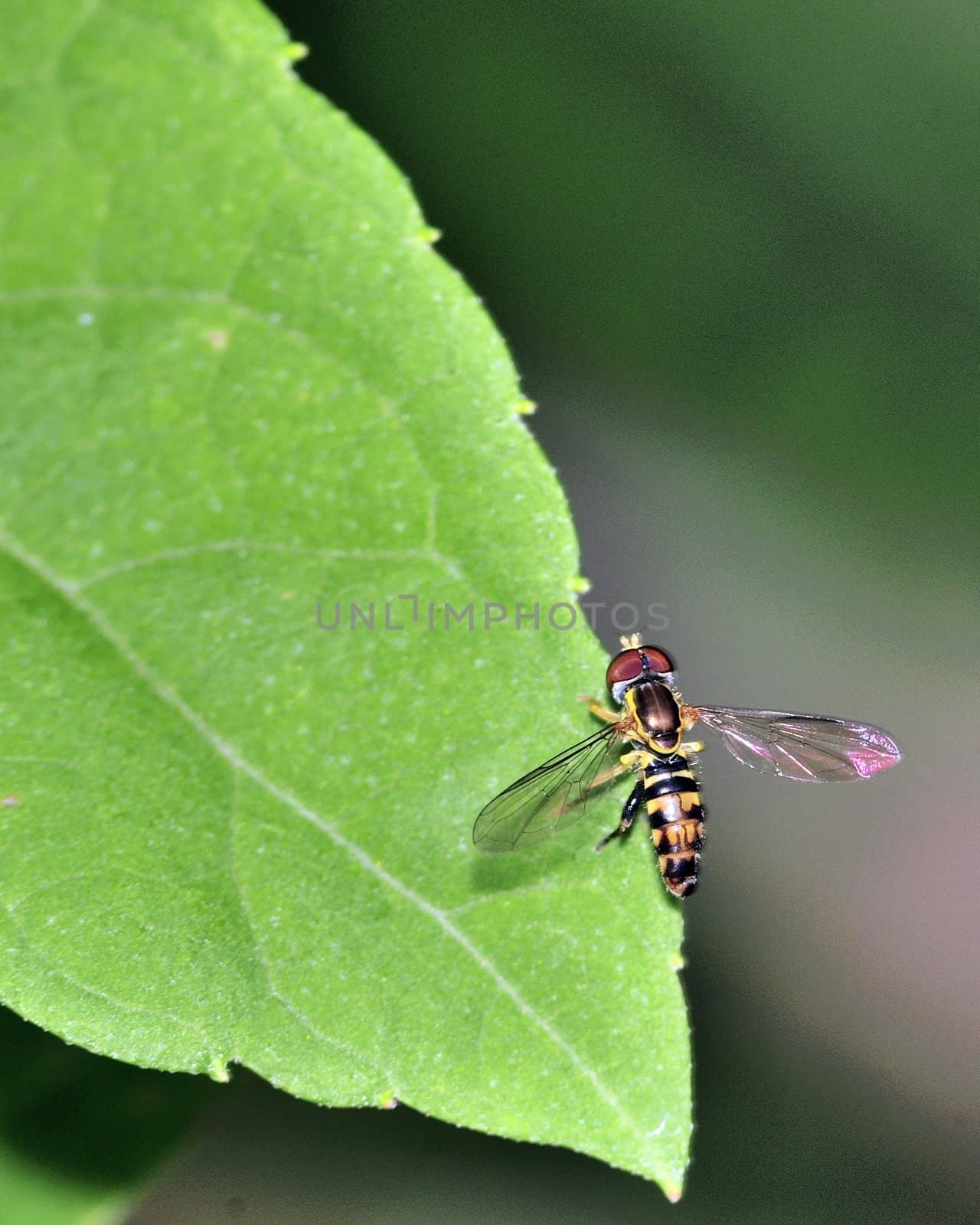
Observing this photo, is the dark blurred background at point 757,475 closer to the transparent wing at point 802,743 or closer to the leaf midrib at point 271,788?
the transparent wing at point 802,743

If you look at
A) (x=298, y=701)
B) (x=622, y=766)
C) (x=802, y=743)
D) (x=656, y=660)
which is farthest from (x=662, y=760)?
(x=298, y=701)

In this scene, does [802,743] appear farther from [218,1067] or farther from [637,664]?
[218,1067]

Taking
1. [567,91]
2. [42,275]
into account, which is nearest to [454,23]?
[567,91]

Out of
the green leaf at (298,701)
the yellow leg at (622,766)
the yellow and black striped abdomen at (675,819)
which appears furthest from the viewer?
the yellow leg at (622,766)

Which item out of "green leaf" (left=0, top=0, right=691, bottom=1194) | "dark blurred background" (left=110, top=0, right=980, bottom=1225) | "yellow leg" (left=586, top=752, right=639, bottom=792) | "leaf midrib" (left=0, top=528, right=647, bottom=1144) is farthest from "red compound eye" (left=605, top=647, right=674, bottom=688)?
"leaf midrib" (left=0, top=528, right=647, bottom=1144)

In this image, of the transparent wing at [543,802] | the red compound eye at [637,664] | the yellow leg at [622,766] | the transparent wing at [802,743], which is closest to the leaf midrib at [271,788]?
the transparent wing at [543,802]

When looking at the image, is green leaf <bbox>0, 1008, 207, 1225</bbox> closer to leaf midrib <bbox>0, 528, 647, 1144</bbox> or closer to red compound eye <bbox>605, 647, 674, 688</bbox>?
→ leaf midrib <bbox>0, 528, 647, 1144</bbox>

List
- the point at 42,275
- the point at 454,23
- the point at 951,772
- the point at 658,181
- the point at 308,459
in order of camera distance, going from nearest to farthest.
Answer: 1. the point at 42,275
2. the point at 308,459
3. the point at 454,23
4. the point at 658,181
5. the point at 951,772

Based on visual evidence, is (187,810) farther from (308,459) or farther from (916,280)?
(916,280)
